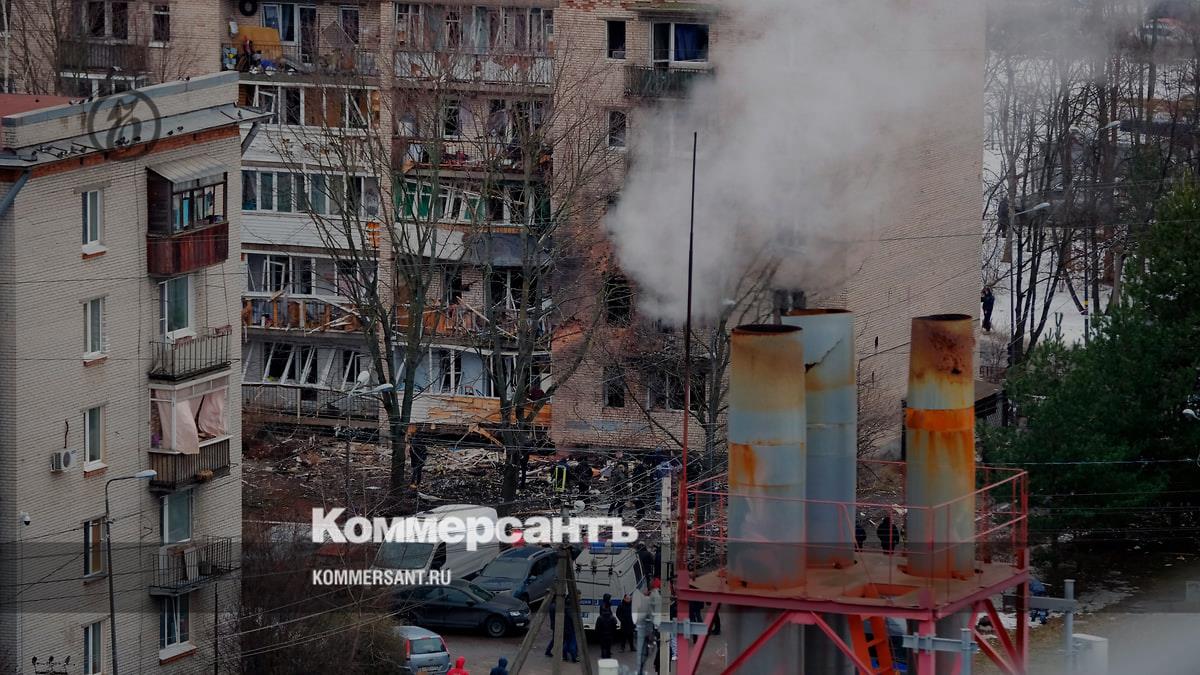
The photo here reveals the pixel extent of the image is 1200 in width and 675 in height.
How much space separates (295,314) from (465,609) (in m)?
17.9

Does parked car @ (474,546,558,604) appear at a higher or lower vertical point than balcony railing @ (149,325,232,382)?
lower

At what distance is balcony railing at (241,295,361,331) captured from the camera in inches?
2183

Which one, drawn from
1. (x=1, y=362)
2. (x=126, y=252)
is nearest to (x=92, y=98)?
(x=126, y=252)

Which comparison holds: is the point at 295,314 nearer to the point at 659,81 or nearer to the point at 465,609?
the point at 659,81

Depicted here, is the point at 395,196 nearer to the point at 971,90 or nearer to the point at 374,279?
the point at 374,279

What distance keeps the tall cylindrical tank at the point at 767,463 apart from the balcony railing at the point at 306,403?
1162 inches

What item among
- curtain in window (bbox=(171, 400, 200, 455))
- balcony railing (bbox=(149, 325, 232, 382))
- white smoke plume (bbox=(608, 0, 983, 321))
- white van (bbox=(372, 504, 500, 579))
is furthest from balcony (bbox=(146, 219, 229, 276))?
white smoke plume (bbox=(608, 0, 983, 321))

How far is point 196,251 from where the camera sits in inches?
1532

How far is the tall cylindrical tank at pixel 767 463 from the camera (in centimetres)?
2353

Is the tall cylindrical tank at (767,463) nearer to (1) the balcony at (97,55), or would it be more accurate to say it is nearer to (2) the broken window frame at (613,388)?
(2) the broken window frame at (613,388)

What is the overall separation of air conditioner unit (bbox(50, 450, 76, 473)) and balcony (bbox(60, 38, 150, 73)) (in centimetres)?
2533

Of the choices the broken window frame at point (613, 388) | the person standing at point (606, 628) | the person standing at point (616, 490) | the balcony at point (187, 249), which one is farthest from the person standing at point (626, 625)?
the broken window frame at point (613, 388)

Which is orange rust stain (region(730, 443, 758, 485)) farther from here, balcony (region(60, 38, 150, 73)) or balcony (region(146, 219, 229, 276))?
balcony (region(60, 38, 150, 73))

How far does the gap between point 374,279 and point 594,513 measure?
9434 mm
